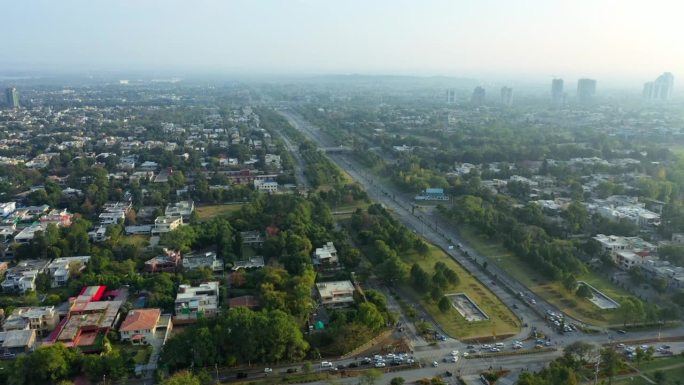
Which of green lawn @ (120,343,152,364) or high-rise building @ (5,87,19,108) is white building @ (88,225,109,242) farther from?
high-rise building @ (5,87,19,108)

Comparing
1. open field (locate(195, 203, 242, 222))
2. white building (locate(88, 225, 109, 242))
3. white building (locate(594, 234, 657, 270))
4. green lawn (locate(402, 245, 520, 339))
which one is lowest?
open field (locate(195, 203, 242, 222))

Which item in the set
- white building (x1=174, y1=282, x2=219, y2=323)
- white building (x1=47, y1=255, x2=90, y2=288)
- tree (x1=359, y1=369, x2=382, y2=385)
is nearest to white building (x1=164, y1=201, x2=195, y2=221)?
white building (x1=47, y1=255, x2=90, y2=288)

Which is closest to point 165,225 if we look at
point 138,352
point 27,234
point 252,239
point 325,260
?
point 252,239

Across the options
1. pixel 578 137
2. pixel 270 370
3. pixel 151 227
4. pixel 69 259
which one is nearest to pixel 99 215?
pixel 151 227

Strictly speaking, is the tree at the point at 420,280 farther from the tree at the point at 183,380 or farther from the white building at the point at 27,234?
the white building at the point at 27,234

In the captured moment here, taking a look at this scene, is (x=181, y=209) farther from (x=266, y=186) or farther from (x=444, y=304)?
(x=444, y=304)

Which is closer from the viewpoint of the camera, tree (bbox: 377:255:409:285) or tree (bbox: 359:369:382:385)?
tree (bbox: 359:369:382:385)

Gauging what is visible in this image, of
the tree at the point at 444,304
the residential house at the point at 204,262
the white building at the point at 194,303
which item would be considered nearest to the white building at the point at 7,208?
the residential house at the point at 204,262
